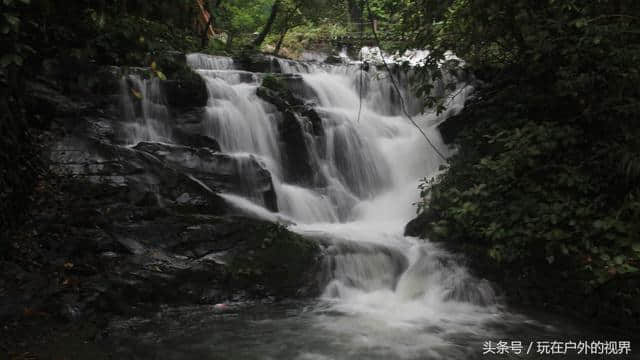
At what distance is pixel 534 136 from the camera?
21.4ft

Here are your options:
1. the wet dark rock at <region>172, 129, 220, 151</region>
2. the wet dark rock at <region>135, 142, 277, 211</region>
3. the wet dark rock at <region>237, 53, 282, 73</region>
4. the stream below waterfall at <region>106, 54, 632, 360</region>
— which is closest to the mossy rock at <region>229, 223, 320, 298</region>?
the stream below waterfall at <region>106, 54, 632, 360</region>

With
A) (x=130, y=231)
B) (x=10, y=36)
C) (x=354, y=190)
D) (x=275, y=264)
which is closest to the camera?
(x=10, y=36)

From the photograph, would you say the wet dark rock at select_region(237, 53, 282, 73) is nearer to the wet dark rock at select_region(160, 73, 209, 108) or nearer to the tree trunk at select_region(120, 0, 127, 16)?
the wet dark rock at select_region(160, 73, 209, 108)

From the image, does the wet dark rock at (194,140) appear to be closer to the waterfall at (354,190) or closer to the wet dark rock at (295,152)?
the waterfall at (354,190)

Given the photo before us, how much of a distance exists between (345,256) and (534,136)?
2.82m

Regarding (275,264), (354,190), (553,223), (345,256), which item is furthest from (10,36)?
(354,190)

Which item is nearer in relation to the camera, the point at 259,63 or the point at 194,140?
the point at 194,140

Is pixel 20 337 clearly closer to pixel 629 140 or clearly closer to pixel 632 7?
pixel 629 140

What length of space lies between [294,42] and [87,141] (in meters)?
14.8

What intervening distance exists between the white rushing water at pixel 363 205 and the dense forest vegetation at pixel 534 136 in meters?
0.66

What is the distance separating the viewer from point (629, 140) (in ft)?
17.7

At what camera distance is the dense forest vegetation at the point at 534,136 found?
514 centimetres

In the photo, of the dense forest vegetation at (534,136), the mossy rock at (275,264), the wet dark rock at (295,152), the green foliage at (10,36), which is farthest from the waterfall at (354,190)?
the green foliage at (10,36)

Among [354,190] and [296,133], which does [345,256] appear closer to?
[354,190]
